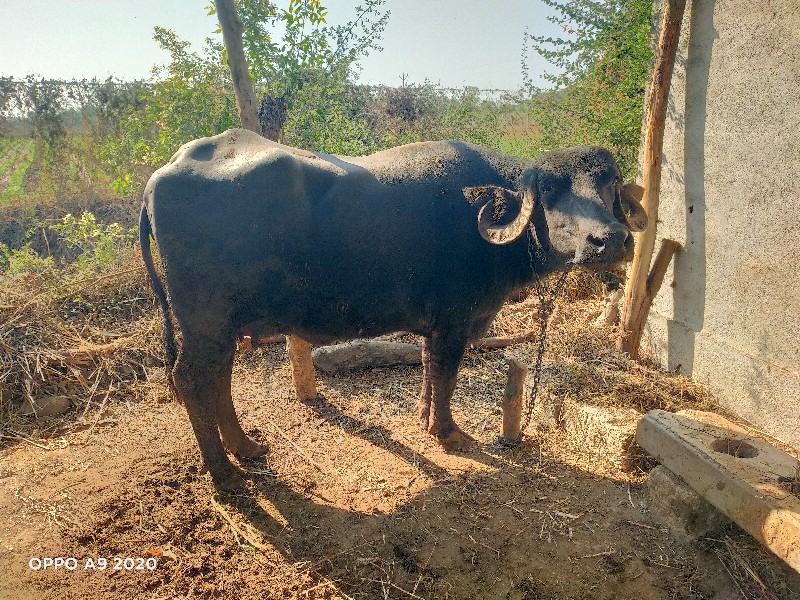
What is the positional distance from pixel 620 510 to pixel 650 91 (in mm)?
3538

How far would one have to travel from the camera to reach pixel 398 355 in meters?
5.16

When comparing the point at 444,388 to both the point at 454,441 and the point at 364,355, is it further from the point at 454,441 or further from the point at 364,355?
the point at 364,355

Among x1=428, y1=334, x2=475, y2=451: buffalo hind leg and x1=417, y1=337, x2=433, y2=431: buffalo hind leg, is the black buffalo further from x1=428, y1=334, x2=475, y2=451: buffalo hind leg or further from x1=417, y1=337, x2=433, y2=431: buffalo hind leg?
x1=417, y1=337, x2=433, y2=431: buffalo hind leg

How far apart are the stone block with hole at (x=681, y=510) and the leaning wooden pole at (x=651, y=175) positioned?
192 centimetres

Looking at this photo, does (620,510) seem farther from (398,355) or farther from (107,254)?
(107,254)

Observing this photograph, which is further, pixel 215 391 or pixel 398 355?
pixel 398 355

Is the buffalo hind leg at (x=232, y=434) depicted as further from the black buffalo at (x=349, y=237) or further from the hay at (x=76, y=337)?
the hay at (x=76, y=337)

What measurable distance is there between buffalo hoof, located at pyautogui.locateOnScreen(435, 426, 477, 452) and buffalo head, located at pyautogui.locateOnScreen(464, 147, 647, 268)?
154 centimetres

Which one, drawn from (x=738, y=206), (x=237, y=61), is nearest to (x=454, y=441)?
(x=738, y=206)

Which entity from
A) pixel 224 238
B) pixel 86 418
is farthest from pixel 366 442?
pixel 86 418

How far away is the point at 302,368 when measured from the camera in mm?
4496

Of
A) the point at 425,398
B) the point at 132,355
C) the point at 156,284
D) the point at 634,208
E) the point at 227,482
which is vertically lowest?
the point at 227,482

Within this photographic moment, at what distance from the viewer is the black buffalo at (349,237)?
9.40 feet

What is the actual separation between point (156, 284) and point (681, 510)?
351 cm
